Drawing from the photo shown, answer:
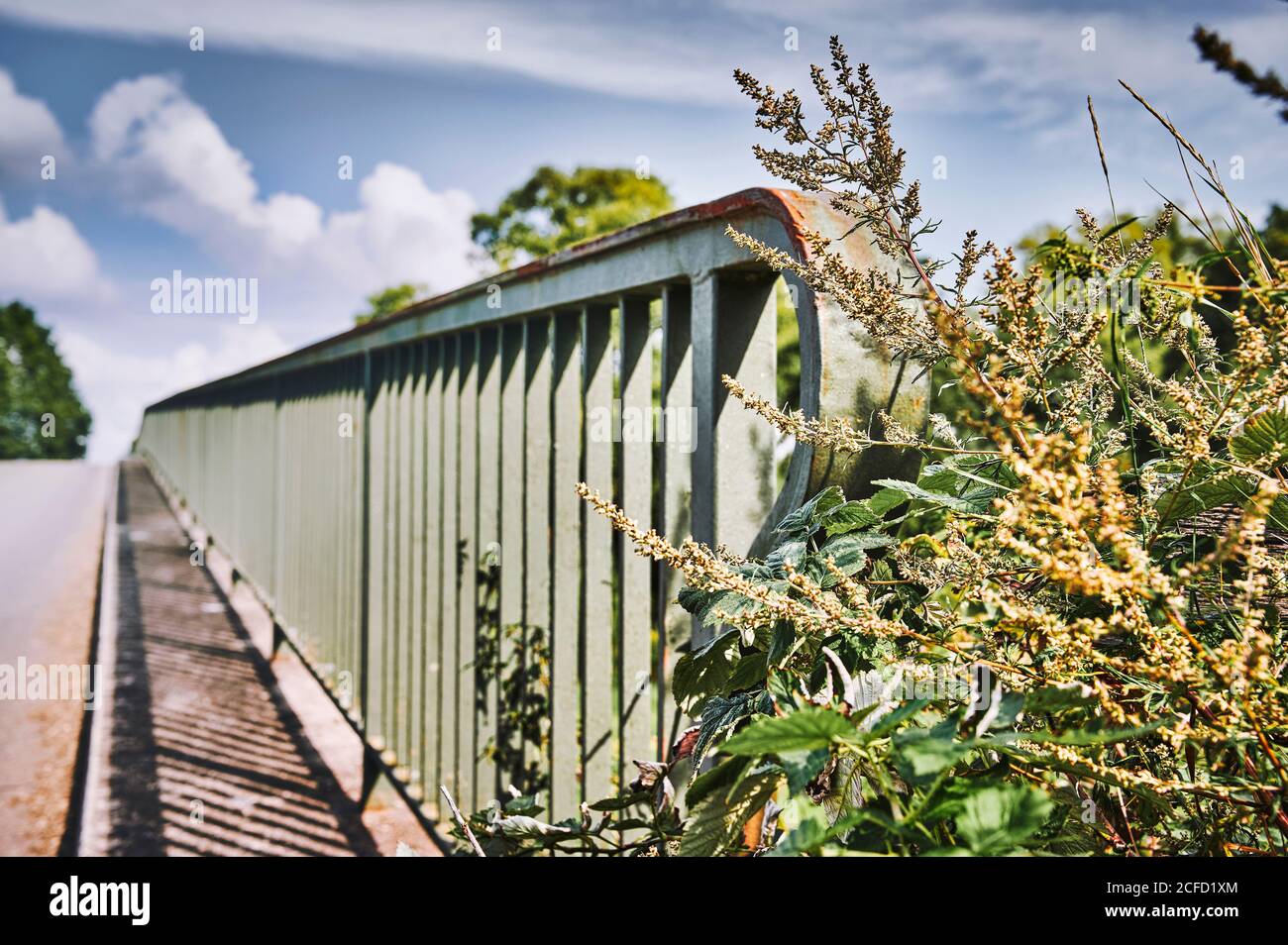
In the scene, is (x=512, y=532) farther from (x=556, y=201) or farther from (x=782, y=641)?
(x=556, y=201)

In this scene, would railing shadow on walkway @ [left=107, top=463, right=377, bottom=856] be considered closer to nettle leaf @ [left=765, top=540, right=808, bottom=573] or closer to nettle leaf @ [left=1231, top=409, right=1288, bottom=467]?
nettle leaf @ [left=765, top=540, right=808, bottom=573]

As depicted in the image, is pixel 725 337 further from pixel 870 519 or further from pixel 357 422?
pixel 357 422

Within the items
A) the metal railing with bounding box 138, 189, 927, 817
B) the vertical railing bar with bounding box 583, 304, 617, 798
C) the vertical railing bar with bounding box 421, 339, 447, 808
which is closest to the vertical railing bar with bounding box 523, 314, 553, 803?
the metal railing with bounding box 138, 189, 927, 817

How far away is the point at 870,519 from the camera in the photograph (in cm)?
97

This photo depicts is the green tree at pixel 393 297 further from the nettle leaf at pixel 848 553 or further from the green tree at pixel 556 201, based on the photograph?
the nettle leaf at pixel 848 553

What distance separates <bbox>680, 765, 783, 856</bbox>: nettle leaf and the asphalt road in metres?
3.75

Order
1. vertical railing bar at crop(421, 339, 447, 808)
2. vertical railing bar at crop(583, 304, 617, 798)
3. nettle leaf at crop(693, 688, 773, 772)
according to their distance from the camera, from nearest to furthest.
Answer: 1. nettle leaf at crop(693, 688, 773, 772)
2. vertical railing bar at crop(583, 304, 617, 798)
3. vertical railing bar at crop(421, 339, 447, 808)

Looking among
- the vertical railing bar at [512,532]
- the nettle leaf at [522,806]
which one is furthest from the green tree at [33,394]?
the nettle leaf at [522,806]

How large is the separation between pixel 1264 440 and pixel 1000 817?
44 centimetres

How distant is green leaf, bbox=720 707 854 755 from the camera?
1.91 feet

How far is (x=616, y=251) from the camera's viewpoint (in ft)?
6.56

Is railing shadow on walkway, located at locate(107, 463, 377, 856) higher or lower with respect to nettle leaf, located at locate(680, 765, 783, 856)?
lower

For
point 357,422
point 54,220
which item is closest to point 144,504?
point 357,422

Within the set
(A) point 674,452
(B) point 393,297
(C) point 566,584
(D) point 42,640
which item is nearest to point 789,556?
(A) point 674,452
